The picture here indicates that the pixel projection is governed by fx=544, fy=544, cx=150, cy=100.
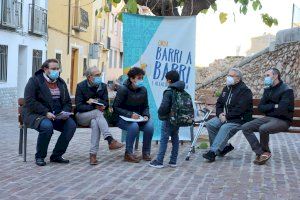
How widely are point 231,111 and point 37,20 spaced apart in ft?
56.6

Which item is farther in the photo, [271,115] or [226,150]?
[226,150]

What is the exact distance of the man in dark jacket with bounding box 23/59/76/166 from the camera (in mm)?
7254

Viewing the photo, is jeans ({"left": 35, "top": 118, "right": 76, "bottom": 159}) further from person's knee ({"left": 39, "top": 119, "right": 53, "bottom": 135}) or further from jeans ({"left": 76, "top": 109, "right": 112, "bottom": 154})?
jeans ({"left": 76, "top": 109, "right": 112, "bottom": 154})

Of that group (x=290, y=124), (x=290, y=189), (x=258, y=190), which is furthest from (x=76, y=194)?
(x=290, y=124)

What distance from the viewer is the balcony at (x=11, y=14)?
19844 mm

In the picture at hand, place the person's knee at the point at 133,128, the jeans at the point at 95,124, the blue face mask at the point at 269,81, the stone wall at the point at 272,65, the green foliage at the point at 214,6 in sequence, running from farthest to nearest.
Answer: the stone wall at the point at 272,65 → the green foliage at the point at 214,6 → the blue face mask at the point at 269,81 → the person's knee at the point at 133,128 → the jeans at the point at 95,124

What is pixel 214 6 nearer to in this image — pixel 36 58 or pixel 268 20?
pixel 268 20

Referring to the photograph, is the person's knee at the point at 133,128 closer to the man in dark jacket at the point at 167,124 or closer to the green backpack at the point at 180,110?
the man in dark jacket at the point at 167,124

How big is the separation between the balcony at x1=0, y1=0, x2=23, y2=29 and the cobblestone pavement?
1206 cm

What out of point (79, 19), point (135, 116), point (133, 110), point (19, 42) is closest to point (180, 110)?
point (135, 116)

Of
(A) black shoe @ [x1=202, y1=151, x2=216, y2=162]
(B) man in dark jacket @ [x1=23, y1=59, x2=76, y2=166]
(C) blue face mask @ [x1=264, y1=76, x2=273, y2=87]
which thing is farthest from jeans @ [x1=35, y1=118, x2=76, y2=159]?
(C) blue face mask @ [x1=264, y1=76, x2=273, y2=87]

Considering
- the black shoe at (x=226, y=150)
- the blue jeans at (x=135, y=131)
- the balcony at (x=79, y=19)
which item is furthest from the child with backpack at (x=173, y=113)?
the balcony at (x=79, y=19)

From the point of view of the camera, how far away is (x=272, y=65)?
723 inches

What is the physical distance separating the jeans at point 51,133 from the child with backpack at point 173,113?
1211 millimetres
